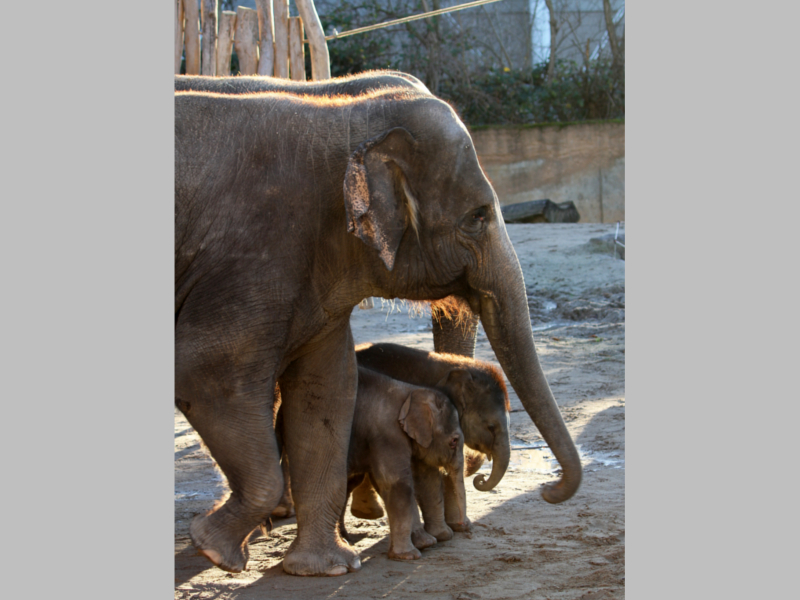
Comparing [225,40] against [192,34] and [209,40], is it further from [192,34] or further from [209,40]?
[192,34]

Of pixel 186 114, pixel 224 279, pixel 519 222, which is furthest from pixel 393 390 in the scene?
pixel 519 222

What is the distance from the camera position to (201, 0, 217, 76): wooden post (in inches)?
321

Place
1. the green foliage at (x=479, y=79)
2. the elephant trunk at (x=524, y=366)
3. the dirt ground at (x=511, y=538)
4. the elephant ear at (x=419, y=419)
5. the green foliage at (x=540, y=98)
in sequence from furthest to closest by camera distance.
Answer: the green foliage at (x=540, y=98), the green foliage at (x=479, y=79), the elephant ear at (x=419, y=419), the dirt ground at (x=511, y=538), the elephant trunk at (x=524, y=366)

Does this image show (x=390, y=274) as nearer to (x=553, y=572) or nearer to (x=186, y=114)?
(x=186, y=114)

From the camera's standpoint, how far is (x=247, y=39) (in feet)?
26.9

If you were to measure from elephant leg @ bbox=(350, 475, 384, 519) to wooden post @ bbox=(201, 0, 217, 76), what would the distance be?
4.37 metres

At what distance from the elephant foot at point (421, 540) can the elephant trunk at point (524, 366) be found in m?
0.96

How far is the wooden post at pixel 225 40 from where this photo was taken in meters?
8.20

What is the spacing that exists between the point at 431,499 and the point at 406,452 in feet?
1.19

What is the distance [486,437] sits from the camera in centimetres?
495

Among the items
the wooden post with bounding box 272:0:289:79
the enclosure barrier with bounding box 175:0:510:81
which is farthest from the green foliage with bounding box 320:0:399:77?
the enclosure barrier with bounding box 175:0:510:81

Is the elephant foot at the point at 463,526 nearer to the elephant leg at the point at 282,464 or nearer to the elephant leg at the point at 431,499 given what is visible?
the elephant leg at the point at 431,499

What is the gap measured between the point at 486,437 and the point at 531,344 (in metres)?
1.15

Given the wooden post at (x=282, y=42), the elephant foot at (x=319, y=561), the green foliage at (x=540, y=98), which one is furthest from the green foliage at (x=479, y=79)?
the elephant foot at (x=319, y=561)
